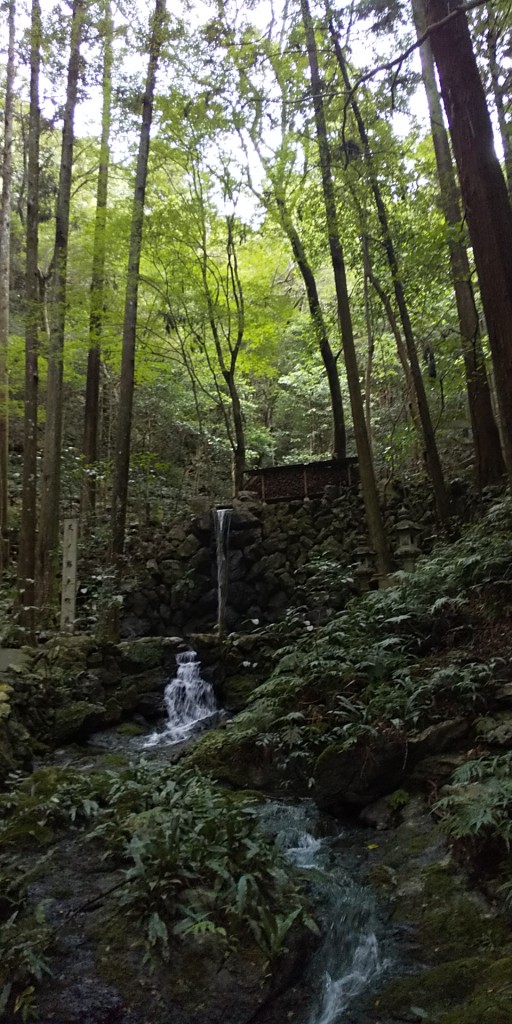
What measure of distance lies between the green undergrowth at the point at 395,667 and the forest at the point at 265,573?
36mm

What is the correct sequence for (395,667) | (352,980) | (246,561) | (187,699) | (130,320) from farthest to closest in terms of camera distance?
(246,561) < (130,320) < (187,699) < (395,667) < (352,980)

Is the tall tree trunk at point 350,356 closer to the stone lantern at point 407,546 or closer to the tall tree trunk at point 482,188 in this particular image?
the stone lantern at point 407,546

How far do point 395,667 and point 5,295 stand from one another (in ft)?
42.5

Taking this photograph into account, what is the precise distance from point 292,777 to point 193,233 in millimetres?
14002

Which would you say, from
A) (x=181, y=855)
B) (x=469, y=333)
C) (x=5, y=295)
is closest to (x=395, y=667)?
(x=181, y=855)

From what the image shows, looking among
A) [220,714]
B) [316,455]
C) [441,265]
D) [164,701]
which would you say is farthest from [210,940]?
[316,455]

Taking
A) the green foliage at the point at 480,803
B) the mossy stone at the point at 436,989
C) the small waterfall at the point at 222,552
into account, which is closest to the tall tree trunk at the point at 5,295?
the small waterfall at the point at 222,552

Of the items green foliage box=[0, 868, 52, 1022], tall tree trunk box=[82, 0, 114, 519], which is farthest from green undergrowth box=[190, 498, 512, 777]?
tall tree trunk box=[82, 0, 114, 519]

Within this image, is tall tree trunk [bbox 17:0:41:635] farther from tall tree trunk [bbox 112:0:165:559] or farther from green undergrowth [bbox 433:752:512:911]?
green undergrowth [bbox 433:752:512:911]

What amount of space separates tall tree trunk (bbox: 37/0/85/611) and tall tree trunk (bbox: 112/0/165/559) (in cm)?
106

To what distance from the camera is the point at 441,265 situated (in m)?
10.1

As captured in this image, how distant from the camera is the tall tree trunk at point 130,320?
10.7 meters

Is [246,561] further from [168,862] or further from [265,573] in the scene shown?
[168,862]

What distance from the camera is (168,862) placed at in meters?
3.64
